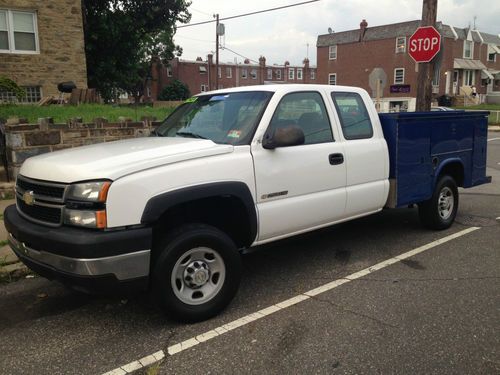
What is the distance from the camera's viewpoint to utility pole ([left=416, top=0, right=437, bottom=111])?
430 inches

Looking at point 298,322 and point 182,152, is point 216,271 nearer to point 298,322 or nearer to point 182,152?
point 298,322

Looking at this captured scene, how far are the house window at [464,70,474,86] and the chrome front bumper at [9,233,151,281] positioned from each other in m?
55.1

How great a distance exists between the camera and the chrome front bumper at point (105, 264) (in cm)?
322

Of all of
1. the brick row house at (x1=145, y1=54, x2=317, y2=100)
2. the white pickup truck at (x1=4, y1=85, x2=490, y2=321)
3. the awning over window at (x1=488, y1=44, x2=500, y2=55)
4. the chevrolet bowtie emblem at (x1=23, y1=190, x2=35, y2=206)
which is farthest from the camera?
the brick row house at (x1=145, y1=54, x2=317, y2=100)

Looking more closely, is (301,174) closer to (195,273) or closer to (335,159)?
(335,159)

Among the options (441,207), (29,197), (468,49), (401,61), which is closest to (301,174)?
(29,197)

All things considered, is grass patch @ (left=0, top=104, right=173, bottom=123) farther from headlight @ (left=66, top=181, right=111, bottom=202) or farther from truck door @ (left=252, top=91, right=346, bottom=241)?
headlight @ (left=66, top=181, right=111, bottom=202)

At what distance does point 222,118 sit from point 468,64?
2107 inches

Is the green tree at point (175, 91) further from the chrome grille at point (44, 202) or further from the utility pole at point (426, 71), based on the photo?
the chrome grille at point (44, 202)

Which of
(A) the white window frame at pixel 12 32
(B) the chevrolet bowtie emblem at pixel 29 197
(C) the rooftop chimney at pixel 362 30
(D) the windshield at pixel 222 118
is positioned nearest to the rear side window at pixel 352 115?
(D) the windshield at pixel 222 118

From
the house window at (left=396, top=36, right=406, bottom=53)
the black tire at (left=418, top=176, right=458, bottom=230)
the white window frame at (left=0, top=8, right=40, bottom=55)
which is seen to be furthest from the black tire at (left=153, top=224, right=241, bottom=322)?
the house window at (left=396, top=36, right=406, bottom=53)

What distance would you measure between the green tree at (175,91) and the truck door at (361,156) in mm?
52398

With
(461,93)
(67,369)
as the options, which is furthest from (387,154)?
(461,93)

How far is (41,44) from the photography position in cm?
1719
